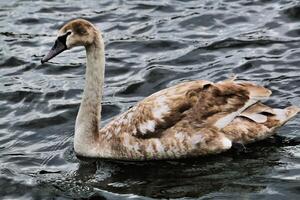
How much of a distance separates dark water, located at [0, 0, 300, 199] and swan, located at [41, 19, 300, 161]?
7.4 inches

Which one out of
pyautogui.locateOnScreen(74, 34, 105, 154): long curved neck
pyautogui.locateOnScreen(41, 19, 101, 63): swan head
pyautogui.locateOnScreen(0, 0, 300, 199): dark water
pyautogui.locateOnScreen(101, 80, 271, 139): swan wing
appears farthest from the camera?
pyautogui.locateOnScreen(74, 34, 105, 154): long curved neck

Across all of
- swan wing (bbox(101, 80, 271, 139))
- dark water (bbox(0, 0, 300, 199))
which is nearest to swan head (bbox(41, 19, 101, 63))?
swan wing (bbox(101, 80, 271, 139))

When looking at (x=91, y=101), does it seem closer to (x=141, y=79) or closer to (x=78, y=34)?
(x=78, y=34)

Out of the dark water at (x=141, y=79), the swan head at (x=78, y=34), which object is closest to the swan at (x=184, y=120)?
the swan head at (x=78, y=34)

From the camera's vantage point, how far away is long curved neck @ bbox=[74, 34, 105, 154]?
10.6 meters

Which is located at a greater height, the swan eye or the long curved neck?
the swan eye

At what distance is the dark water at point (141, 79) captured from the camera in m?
9.54

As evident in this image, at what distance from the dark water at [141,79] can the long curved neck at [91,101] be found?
32 cm

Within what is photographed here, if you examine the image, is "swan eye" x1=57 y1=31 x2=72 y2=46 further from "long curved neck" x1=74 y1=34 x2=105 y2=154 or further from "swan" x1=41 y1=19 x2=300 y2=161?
"long curved neck" x1=74 y1=34 x2=105 y2=154

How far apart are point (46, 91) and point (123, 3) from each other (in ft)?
15.7

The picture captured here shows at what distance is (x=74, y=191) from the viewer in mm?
9508

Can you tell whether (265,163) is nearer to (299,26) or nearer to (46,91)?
(46,91)

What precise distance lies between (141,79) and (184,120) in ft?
10.1

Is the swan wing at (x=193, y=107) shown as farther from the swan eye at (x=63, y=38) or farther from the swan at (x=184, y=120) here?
the swan eye at (x=63, y=38)
